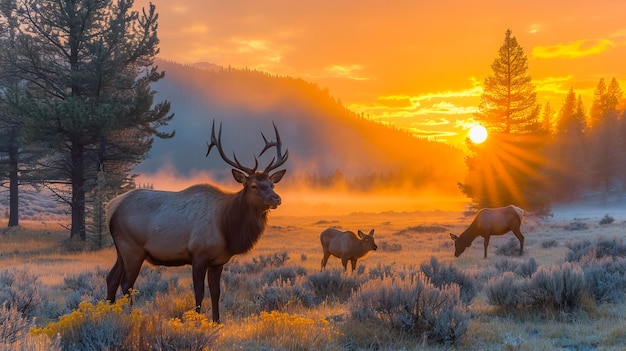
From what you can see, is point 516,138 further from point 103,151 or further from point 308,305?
point 308,305

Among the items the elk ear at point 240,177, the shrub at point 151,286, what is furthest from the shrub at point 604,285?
the shrub at point 151,286

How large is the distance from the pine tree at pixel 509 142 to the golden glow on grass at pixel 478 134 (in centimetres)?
46

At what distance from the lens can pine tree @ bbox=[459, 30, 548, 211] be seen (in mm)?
35906

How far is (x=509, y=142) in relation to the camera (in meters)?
36.9

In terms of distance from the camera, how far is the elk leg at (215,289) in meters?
6.31

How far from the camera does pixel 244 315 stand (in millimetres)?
7355

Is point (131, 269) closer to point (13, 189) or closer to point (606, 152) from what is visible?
point (13, 189)

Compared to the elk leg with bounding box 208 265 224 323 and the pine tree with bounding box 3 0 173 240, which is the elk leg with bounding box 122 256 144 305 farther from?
the pine tree with bounding box 3 0 173 240

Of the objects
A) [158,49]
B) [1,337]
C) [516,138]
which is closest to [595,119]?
[516,138]

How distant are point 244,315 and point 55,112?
15176mm

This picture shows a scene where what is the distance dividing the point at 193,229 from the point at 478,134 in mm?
36190

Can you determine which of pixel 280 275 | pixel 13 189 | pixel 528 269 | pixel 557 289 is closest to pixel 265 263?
pixel 280 275

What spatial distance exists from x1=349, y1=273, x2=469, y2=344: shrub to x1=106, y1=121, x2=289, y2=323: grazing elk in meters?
1.93

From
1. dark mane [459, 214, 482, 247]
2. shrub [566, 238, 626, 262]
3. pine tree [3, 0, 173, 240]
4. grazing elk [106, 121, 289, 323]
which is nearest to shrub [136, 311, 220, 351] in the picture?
grazing elk [106, 121, 289, 323]
